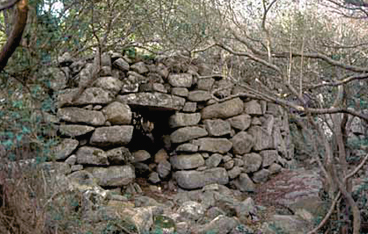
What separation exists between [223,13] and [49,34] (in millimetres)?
3279

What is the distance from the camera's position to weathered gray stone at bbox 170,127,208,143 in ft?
18.6

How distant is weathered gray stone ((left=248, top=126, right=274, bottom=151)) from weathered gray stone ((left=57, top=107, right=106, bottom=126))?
2.49m

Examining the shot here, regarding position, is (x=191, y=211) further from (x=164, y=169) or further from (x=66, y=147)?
(x=66, y=147)

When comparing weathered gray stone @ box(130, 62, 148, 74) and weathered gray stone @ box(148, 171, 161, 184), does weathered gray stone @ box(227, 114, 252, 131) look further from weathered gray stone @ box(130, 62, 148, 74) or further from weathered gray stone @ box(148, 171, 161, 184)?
weathered gray stone @ box(130, 62, 148, 74)

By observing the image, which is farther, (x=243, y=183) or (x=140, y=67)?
(x=243, y=183)

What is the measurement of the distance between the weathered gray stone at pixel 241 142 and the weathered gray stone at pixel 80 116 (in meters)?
2.12

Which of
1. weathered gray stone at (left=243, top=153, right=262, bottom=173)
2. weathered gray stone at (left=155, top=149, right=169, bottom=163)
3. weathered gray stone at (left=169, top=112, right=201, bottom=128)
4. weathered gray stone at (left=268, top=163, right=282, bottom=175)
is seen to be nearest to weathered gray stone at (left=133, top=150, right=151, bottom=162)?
weathered gray stone at (left=155, top=149, right=169, bottom=163)

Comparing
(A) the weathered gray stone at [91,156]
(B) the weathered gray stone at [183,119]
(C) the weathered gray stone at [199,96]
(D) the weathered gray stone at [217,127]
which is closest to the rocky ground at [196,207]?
(A) the weathered gray stone at [91,156]

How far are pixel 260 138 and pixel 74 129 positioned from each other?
295cm

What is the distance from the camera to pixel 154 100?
17.6 ft

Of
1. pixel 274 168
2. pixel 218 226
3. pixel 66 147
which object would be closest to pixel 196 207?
pixel 218 226

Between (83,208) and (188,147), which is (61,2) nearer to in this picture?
(83,208)

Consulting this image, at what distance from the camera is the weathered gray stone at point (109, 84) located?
5.06m

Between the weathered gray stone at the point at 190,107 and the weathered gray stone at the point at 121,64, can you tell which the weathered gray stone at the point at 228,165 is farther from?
the weathered gray stone at the point at 121,64
